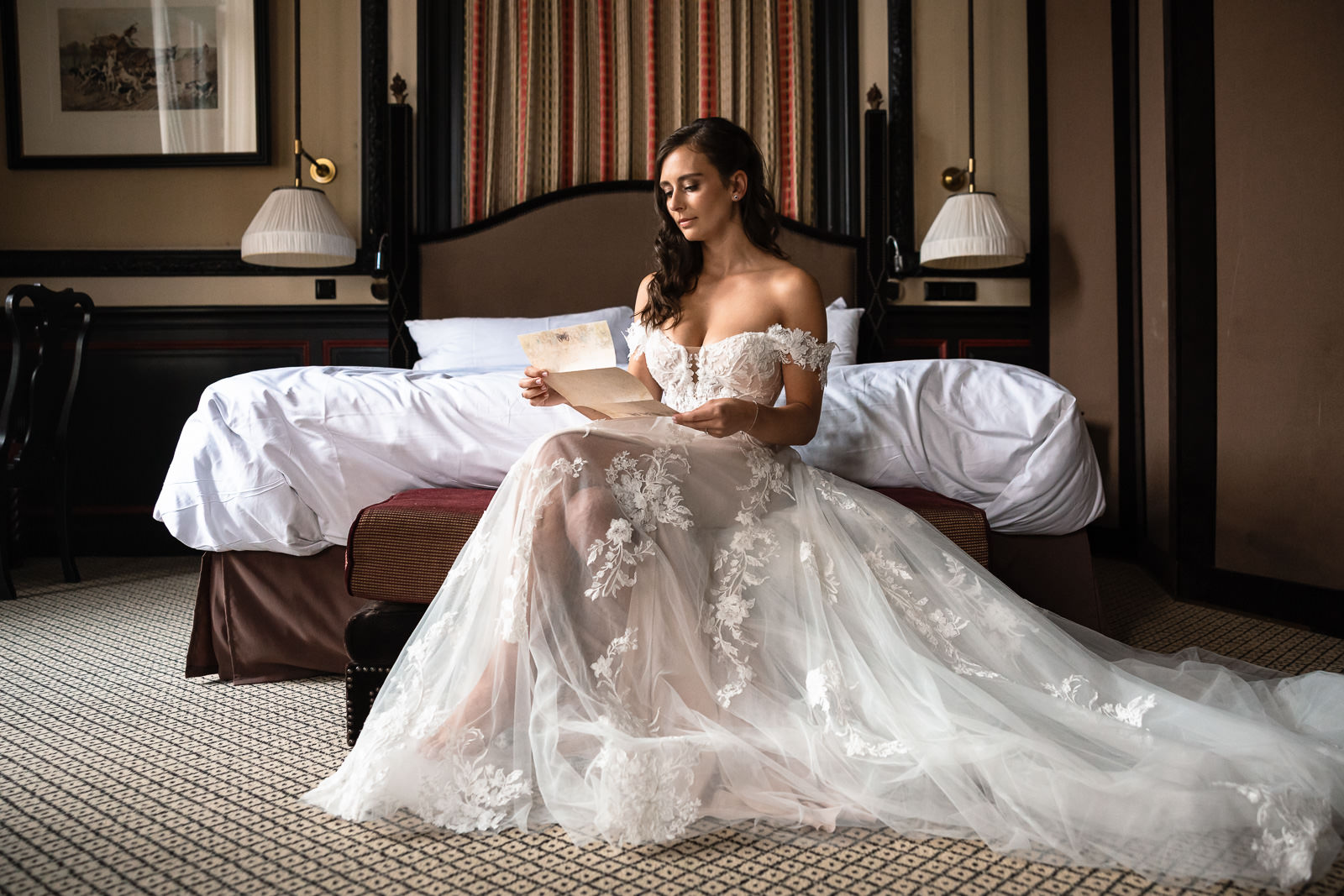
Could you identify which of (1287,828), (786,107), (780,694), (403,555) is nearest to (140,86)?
(786,107)

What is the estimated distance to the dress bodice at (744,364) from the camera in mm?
2021

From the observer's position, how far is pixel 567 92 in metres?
4.39

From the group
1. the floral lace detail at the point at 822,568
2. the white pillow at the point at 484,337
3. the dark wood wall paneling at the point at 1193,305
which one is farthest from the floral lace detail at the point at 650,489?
the dark wood wall paneling at the point at 1193,305

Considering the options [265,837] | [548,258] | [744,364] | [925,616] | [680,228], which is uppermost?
[548,258]

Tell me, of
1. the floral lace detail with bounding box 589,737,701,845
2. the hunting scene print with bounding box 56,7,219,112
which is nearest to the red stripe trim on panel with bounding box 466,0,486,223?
the hunting scene print with bounding box 56,7,219,112

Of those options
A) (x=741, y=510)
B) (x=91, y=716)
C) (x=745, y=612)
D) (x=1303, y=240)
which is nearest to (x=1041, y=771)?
(x=745, y=612)

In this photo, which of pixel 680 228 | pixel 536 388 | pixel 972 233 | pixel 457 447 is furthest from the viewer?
pixel 972 233

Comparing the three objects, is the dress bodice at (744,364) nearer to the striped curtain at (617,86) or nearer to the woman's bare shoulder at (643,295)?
the woman's bare shoulder at (643,295)

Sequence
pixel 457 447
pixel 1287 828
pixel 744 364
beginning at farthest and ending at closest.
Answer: pixel 457 447
pixel 744 364
pixel 1287 828

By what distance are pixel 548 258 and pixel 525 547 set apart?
286cm

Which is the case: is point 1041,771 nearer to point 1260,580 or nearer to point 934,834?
point 934,834

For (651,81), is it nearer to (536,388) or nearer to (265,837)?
(536,388)

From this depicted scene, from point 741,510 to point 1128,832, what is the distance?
32.5 inches

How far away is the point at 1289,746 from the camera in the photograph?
140 centimetres
